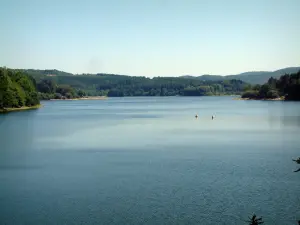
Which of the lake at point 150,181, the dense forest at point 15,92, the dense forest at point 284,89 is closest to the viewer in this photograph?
the lake at point 150,181

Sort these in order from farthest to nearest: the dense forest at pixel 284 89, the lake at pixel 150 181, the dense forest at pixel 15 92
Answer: the dense forest at pixel 284 89
the dense forest at pixel 15 92
the lake at pixel 150 181

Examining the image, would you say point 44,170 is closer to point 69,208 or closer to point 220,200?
point 69,208

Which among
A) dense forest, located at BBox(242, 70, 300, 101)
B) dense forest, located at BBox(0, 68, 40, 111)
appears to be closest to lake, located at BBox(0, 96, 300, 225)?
dense forest, located at BBox(0, 68, 40, 111)

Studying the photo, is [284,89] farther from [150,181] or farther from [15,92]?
[150,181]

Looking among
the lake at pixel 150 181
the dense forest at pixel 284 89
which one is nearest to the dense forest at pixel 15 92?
the lake at pixel 150 181

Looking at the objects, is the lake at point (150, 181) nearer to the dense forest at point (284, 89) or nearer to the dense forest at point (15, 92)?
the dense forest at point (15, 92)

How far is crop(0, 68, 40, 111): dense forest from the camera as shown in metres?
111

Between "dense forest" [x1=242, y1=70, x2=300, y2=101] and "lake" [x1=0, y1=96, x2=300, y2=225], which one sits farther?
"dense forest" [x1=242, y1=70, x2=300, y2=101]

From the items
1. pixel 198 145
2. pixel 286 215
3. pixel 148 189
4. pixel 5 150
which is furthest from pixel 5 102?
pixel 286 215

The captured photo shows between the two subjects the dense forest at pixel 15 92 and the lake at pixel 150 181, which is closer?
the lake at pixel 150 181

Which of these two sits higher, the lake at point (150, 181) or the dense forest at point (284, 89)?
the dense forest at point (284, 89)

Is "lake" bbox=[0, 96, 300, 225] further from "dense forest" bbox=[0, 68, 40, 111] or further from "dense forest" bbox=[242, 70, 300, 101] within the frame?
A: "dense forest" bbox=[242, 70, 300, 101]

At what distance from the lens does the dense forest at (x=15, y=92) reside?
11092 centimetres

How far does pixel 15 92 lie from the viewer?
4633 inches
